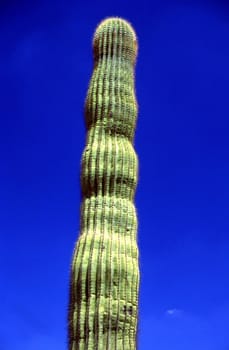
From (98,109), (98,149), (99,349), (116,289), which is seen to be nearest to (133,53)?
(98,109)

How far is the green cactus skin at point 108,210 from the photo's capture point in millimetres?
6633

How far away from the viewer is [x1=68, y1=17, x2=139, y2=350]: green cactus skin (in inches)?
261

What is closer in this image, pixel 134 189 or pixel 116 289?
pixel 116 289

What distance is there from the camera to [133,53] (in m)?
8.95

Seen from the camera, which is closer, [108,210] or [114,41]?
[108,210]

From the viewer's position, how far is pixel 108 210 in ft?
23.9

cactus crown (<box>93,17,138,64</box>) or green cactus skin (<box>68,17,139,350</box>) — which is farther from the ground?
cactus crown (<box>93,17,138,64</box>)

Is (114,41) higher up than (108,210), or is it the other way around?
(114,41)

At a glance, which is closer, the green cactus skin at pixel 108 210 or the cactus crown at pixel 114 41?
the green cactus skin at pixel 108 210

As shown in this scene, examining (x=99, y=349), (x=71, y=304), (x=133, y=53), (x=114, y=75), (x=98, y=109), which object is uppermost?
(x=133, y=53)

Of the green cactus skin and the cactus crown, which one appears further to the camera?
the cactus crown

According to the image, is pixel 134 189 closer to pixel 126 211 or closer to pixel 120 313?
pixel 126 211

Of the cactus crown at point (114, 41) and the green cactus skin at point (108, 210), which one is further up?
the cactus crown at point (114, 41)

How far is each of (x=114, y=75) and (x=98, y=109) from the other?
56 centimetres
